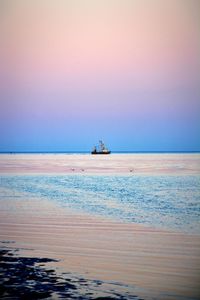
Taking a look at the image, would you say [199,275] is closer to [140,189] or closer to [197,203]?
[197,203]

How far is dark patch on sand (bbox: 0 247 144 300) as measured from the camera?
2.35m

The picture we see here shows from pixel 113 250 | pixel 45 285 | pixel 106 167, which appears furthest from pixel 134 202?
pixel 106 167

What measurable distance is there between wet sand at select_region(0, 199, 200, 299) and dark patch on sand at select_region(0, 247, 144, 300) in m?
0.12

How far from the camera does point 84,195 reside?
8031 millimetres

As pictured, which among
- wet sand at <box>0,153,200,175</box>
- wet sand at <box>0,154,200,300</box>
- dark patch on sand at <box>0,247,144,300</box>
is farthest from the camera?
wet sand at <box>0,153,200,175</box>

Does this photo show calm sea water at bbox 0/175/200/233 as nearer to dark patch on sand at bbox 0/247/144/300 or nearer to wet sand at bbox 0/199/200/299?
wet sand at bbox 0/199/200/299

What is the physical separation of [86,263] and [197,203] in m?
4.00

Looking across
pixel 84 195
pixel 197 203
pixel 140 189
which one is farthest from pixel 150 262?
pixel 140 189

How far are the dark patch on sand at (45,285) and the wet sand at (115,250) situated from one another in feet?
0.39

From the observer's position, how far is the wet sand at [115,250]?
2.71 m

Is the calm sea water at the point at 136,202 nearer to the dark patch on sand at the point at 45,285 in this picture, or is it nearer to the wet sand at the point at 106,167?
the dark patch on sand at the point at 45,285

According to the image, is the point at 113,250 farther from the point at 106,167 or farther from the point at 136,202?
the point at 106,167

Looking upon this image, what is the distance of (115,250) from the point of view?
3619mm

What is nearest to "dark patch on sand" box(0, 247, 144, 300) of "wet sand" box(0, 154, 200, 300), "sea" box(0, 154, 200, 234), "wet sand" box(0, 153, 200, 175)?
"wet sand" box(0, 154, 200, 300)
